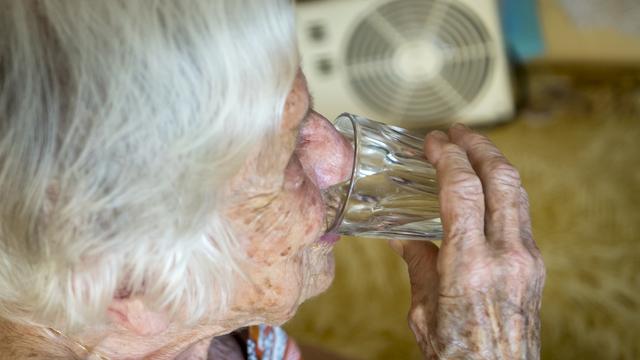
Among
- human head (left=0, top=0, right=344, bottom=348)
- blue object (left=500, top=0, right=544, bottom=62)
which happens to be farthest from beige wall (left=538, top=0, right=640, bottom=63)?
human head (left=0, top=0, right=344, bottom=348)

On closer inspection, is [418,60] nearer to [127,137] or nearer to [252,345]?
[252,345]

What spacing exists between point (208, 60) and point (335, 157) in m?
0.21

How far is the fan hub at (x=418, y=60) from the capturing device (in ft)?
6.00

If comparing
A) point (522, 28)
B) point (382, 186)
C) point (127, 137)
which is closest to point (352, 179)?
point (382, 186)

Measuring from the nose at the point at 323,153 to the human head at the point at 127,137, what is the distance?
0.22ft

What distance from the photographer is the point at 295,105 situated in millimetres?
789

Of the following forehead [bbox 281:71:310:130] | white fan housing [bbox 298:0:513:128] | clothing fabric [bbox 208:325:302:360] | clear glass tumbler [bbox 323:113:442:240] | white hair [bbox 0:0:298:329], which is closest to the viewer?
white hair [bbox 0:0:298:329]

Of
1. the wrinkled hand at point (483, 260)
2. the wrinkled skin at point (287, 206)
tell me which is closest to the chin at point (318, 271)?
the wrinkled skin at point (287, 206)

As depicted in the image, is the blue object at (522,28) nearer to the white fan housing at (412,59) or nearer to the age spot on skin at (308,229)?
the white fan housing at (412,59)

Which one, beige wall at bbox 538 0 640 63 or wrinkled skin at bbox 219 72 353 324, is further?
beige wall at bbox 538 0 640 63

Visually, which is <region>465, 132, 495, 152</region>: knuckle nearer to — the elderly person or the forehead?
the elderly person

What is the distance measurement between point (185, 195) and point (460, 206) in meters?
0.25

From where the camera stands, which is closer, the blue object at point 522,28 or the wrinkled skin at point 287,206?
the wrinkled skin at point 287,206

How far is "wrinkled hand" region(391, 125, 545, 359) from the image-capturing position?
830mm
